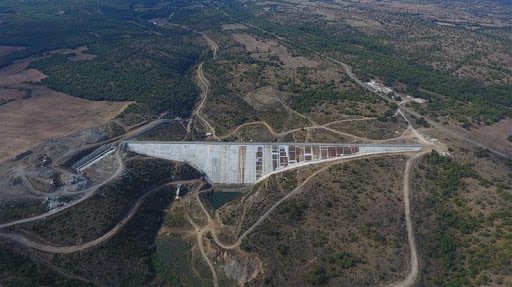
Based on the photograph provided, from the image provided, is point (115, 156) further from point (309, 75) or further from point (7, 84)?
point (309, 75)

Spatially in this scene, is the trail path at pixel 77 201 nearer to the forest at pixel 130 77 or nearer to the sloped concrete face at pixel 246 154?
the sloped concrete face at pixel 246 154

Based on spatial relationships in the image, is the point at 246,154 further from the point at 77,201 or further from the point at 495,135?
the point at 495,135

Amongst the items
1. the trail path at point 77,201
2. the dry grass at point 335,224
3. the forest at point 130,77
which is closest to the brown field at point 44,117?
the forest at point 130,77

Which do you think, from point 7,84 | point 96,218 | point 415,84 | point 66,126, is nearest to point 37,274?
point 96,218

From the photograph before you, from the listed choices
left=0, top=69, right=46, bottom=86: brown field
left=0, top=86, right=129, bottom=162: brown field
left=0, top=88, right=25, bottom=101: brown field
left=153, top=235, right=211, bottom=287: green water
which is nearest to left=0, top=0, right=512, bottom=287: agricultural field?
left=153, top=235, right=211, bottom=287: green water

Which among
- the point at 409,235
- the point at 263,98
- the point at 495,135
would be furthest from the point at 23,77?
the point at 495,135

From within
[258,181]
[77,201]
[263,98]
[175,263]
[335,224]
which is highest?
[335,224]
